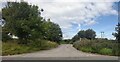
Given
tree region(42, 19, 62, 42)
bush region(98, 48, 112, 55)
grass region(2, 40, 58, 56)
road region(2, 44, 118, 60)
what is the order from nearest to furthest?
road region(2, 44, 118, 60), bush region(98, 48, 112, 55), grass region(2, 40, 58, 56), tree region(42, 19, 62, 42)

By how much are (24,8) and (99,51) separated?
485 inches

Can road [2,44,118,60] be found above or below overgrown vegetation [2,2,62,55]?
below

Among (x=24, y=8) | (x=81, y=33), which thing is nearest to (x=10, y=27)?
(x=24, y=8)

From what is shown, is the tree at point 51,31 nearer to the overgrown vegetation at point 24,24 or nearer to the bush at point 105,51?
the overgrown vegetation at point 24,24

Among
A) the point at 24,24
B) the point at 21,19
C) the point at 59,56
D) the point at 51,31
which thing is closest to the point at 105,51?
the point at 59,56

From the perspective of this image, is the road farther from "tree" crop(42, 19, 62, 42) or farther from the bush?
"tree" crop(42, 19, 62, 42)

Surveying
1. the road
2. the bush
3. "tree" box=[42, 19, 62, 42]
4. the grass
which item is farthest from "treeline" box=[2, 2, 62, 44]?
the bush

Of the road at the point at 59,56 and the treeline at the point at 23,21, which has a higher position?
the treeline at the point at 23,21

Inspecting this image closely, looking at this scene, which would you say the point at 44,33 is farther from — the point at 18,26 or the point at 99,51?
the point at 99,51

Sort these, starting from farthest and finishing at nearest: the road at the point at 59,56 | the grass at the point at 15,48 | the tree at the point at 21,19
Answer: the tree at the point at 21,19
the grass at the point at 15,48
the road at the point at 59,56

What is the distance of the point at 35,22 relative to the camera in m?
34.1

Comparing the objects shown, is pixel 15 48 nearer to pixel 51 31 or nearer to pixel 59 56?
pixel 59 56

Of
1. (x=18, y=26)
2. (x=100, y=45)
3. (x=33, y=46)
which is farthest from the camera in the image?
(x=33, y=46)

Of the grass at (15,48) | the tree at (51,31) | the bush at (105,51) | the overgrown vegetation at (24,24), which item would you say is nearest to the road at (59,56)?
the bush at (105,51)
